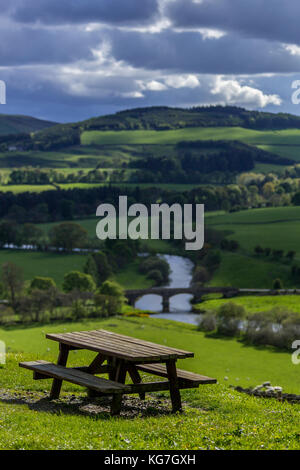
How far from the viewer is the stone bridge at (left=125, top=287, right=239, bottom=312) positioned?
416 feet

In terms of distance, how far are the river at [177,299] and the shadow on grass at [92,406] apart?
88770mm

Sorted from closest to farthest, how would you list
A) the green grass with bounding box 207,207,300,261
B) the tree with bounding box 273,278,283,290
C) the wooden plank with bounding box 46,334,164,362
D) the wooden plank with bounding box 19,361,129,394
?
the wooden plank with bounding box 19,361,129,394
the wooden plank with bounding box 46,334,164,362
the tree with bounding box 273,278,283,290
the green grass with bounding box 207,207,300,261

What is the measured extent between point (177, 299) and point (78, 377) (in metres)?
121

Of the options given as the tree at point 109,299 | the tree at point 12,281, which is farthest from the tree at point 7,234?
the tree at point 109,299

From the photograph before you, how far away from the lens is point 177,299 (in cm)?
13688

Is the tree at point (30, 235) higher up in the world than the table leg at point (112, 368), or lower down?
lower down

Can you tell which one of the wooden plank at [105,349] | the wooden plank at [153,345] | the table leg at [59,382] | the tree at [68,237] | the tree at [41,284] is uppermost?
the wooden plank at [105,349]

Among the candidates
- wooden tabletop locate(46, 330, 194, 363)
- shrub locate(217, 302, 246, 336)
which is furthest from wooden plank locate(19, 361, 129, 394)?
shrub locate(217, 302, 246, 336)

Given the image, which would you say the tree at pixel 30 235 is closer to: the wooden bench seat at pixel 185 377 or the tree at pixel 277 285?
the tree at pixel 277 285

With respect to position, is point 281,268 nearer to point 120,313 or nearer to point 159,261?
point 159,261

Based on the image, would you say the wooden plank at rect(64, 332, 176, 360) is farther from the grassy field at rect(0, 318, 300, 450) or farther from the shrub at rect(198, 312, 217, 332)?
the shrub at rect(198, 312, 217, 332)

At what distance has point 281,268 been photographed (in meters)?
146

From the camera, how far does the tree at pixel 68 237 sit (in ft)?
540

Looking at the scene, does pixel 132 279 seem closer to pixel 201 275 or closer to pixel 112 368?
pixel 201 275
